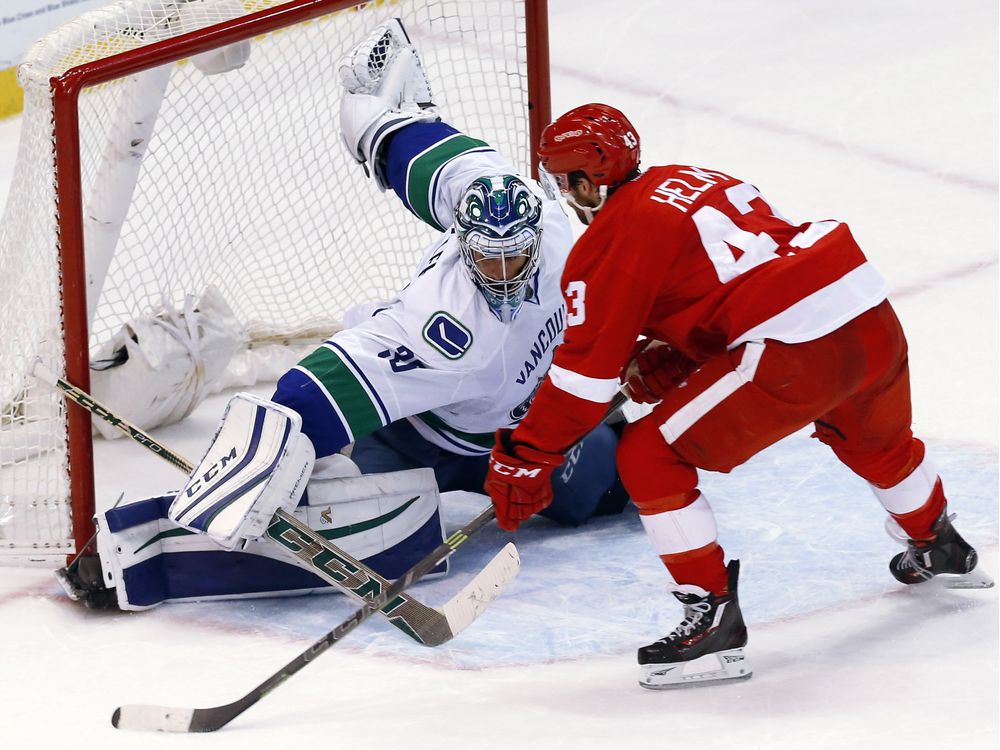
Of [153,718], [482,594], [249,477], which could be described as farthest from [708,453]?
[153,718]

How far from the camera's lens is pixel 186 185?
360 cm

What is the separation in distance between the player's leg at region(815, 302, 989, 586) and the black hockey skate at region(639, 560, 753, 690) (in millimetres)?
286

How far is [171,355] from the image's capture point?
349cm

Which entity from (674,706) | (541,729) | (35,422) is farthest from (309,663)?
(35,422)

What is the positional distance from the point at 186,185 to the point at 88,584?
102 centimetres

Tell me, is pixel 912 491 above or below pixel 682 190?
below

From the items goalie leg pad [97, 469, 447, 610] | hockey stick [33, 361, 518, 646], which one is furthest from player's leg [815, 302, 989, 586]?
goalie leg pad [97, 469, 447, 610]

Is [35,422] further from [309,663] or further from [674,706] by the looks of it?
[674,706]

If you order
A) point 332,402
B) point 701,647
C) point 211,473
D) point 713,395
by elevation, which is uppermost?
point 713,395

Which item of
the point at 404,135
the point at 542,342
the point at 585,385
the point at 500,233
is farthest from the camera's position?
the point at 404,135

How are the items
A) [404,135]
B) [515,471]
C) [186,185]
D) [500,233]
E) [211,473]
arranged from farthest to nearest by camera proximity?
[186,185] → [404,135] → [211,473] → [500,233] → [515,471]

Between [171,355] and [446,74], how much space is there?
100 centimetres

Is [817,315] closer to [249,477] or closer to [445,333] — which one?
[445,333]

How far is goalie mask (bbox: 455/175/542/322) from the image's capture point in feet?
8.77
